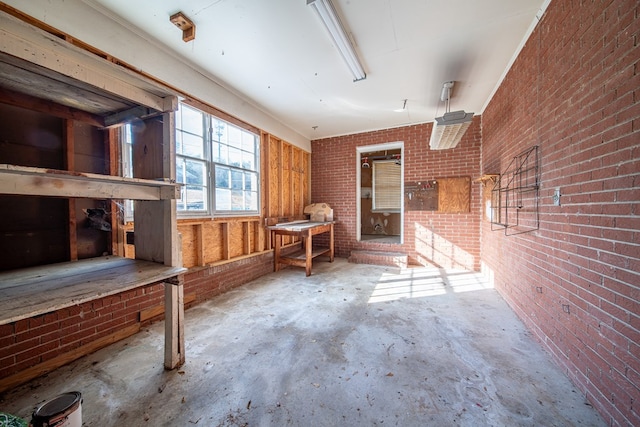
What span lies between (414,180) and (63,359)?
223 inches

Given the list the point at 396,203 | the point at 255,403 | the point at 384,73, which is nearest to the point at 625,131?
the point at 384,73

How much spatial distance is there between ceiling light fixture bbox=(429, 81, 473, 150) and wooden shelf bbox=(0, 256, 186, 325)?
11.4ft

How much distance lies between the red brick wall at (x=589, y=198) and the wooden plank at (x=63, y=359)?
3.85 metres

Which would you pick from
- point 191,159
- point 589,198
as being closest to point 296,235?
point 191,159

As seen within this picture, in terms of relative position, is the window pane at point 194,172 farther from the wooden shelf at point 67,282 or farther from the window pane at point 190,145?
the wooden shelf at point 67,282

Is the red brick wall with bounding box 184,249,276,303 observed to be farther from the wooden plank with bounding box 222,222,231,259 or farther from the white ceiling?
the white ceiling

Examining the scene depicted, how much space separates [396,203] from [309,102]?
14.2 ft

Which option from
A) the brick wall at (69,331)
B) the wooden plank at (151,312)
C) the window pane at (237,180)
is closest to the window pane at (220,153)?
the window pane at (237,180)

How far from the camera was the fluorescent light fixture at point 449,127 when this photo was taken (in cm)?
287

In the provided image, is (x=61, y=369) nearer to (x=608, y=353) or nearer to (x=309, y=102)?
(x=608, y=353)

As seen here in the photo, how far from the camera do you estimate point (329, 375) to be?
176 cm

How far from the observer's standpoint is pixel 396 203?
705 centimetres

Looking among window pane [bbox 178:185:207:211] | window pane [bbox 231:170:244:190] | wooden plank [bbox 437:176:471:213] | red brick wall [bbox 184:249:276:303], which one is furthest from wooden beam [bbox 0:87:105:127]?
wooden plank [bbox 437:176:471:213]

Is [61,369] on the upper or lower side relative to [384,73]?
lower
